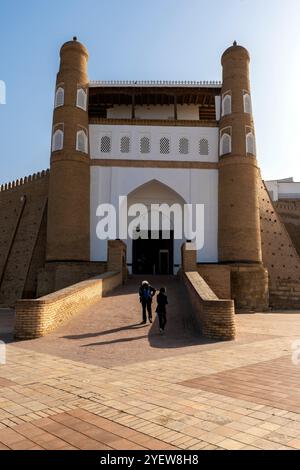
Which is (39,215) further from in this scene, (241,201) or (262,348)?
(262,348)

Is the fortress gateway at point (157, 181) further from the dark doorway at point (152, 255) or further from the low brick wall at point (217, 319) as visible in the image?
the low brick wall at point (217, 319)

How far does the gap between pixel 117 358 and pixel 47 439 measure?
3.33 m

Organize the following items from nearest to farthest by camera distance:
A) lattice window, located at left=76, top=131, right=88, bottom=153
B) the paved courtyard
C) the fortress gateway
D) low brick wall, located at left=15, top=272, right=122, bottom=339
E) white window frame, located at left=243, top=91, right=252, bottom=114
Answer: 1. the paved courtyard
2. low brick wall, located at left=15, top=272, right=122, bottom=339
3. the fortress gateway
4. lattice window, located at left=76, top=131, right=88, bottom=153
5. white window frame, located at left=243, top=91, right=252, bottom=114

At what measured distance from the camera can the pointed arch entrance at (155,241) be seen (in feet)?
74.8

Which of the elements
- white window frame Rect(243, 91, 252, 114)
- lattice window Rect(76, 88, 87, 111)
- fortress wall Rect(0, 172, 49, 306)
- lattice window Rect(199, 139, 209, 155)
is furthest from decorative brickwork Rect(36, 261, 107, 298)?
white window frame Rect(243, 91, 252, 114)

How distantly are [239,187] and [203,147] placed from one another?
9.96 ft

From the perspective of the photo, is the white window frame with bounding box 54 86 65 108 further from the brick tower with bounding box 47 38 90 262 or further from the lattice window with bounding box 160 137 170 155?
the lattice window with bounding box 160 137 170 155

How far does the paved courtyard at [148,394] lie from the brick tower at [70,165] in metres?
11.7

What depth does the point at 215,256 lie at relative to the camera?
67.9 ft

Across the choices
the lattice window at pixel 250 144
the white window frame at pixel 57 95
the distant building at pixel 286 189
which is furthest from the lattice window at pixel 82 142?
the distant building at pixel 286 189

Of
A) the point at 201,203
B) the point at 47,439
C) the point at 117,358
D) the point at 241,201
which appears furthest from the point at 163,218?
the point at 47,439

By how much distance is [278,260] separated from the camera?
2294cm

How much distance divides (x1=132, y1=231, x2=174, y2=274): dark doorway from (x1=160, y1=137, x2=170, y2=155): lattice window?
433 centimetres

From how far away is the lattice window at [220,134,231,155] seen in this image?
69.3 feet
